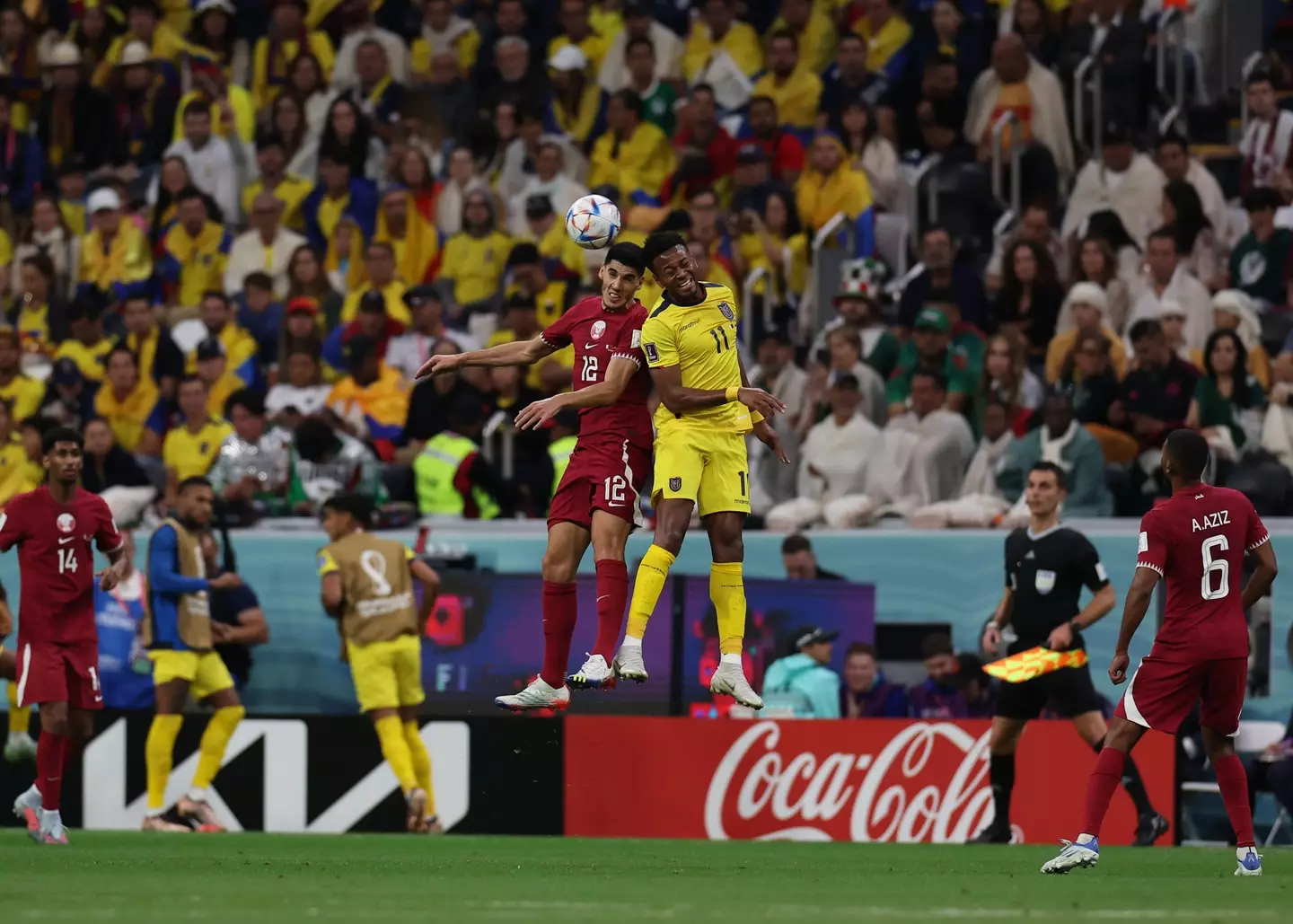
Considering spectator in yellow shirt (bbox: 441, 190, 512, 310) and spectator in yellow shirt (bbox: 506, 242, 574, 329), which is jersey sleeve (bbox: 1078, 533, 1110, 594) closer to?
spectator in yellow shirt (bbox: 506, 242, 574, 329)

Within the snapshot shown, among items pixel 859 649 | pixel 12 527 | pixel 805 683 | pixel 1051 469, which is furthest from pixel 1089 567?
pixel 12 527

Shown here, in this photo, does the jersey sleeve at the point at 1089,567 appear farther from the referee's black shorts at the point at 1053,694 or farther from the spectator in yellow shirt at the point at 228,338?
the spectator in yellow shirt at the point at 228,338

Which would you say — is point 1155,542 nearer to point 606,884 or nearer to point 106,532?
point 606,884

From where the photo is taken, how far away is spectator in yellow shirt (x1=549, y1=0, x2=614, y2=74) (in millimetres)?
23000

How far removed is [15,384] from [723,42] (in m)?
7.39

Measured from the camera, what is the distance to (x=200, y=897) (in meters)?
10.3

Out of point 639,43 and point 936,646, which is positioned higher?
point 639,43

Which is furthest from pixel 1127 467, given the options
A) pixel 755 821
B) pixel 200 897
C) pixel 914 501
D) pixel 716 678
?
pixel 200 897

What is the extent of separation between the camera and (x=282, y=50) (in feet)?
79.5

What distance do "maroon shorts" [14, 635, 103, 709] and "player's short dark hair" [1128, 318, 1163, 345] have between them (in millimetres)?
7792

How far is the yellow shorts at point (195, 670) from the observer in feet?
55.5

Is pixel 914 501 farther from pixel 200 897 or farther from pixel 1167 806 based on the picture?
pixel 200 897

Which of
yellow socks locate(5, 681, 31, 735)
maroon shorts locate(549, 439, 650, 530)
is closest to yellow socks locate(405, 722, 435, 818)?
yellow socks locate(5, 681, 31, 735)

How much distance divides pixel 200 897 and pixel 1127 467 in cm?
902
